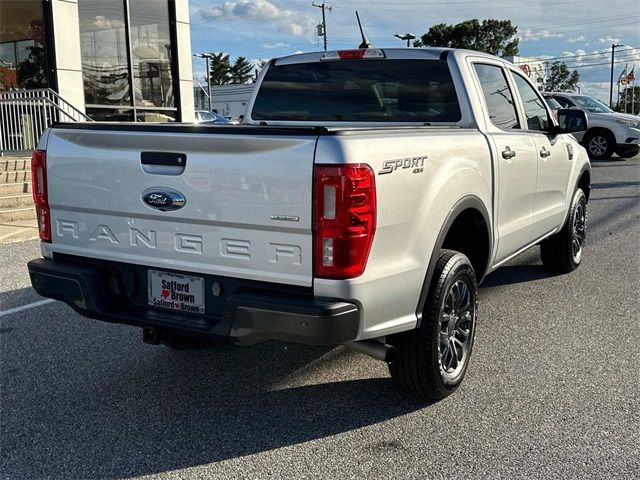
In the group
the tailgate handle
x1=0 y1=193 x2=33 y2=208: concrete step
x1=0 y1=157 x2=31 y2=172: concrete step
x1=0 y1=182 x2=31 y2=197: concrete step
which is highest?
the tailgate handle

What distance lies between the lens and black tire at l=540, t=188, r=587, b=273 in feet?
20.1

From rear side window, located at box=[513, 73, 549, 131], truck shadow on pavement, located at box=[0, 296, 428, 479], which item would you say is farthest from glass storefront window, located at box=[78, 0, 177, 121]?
rear side window, located at box=[513, 73, 549, 131]

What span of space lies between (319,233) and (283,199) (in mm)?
219

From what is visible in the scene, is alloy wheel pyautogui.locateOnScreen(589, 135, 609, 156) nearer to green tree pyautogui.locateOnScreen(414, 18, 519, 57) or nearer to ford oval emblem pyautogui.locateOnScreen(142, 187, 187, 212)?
ford oval emblem pyautogui.locateOnScreen(142, 187, 187, 212)

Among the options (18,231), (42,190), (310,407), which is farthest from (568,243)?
(18,231)

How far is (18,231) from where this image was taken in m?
8.77

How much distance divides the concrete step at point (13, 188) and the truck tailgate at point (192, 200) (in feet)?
24.7

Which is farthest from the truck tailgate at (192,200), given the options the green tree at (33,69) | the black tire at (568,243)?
the green tree at (33,69)

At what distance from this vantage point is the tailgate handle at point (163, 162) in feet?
10.1

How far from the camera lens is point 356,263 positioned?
2.84 m

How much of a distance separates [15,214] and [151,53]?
763 cm

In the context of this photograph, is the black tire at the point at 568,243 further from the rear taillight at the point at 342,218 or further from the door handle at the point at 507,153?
the rear taillight at the point at 342,218

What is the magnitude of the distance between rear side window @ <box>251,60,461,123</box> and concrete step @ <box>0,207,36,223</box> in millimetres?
6229

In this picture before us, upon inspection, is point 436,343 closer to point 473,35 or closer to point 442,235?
point 442,235
